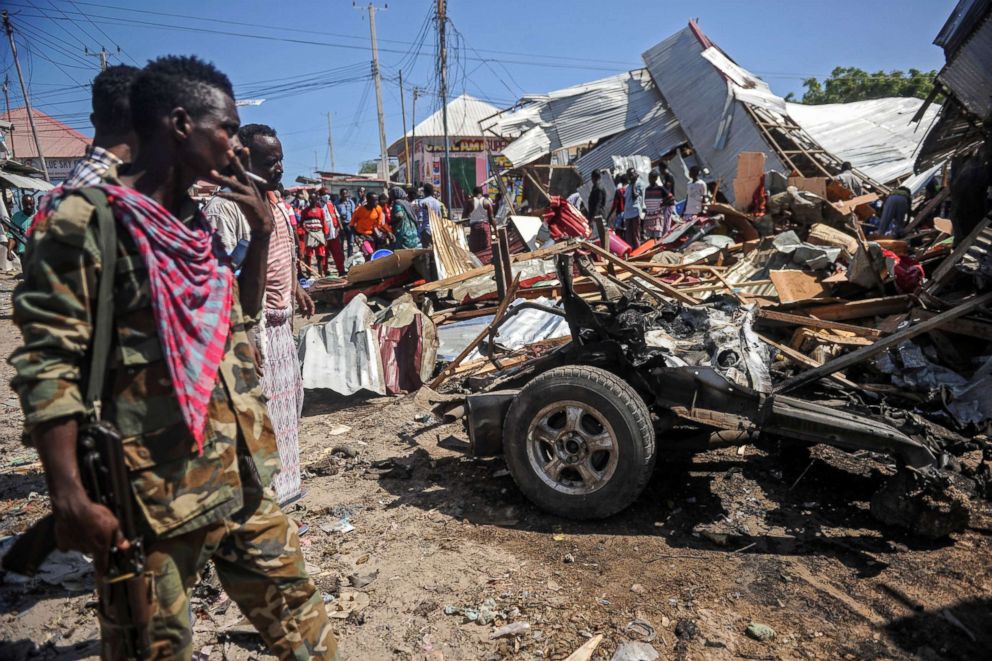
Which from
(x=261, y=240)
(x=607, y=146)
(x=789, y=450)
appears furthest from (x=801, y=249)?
(x=607, y=146)

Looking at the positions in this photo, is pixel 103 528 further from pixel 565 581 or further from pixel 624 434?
pixel 624 434

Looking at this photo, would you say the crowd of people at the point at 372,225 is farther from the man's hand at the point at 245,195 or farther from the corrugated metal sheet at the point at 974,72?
the man's hand at the point at 245,195

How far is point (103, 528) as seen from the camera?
4.64ft

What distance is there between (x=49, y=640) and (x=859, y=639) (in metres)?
3.43

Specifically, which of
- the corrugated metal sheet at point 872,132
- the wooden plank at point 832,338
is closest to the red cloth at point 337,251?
the wooden plank at point 832,338

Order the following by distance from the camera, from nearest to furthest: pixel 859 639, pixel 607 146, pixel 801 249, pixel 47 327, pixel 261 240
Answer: pixel 47 327
pixel 261 240
pixel 859 639
pixel 801 249
pixel 607 146

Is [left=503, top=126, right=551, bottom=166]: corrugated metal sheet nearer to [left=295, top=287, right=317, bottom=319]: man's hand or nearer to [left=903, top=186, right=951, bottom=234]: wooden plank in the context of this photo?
[left=903, top=186, right=951, bottom=234]: wooden plank

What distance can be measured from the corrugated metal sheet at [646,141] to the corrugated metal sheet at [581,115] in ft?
0.85

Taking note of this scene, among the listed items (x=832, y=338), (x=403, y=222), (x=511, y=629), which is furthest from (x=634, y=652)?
(x=403, y=222)

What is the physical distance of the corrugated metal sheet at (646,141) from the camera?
19500 mm

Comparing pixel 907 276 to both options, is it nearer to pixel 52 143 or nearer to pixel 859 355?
pixel 859 355

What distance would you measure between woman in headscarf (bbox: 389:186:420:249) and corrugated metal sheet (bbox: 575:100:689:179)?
8.99m

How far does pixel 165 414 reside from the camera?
5.03ft

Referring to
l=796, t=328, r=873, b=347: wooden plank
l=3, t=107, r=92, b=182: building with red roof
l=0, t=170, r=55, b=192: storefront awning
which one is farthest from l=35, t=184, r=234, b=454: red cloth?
l=3, t=107, r=92, b=182: building with red roof
